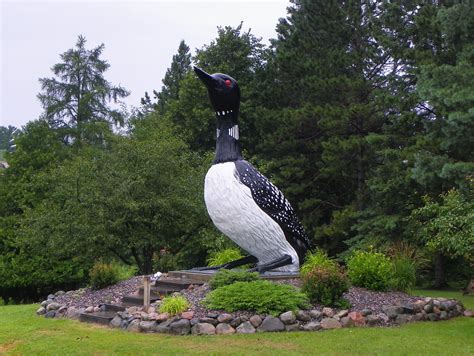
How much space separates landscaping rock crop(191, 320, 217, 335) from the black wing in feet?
10.6

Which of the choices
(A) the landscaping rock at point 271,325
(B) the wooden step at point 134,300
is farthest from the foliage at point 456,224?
(B) the wooden step at point 134,300

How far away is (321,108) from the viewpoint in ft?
66.2

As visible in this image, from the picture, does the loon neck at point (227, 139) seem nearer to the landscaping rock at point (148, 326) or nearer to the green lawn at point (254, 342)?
the landscaping rock at point (148, 326)

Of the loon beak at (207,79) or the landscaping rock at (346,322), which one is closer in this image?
the landscaping rock at (346,322)

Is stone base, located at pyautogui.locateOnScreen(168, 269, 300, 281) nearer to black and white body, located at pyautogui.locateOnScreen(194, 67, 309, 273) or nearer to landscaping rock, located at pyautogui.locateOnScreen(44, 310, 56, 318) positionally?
black and white body, located at pyautogui.locateOnScreen(194, 67, 309, 273)

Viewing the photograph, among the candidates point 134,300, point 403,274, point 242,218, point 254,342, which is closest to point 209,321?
point 254,342

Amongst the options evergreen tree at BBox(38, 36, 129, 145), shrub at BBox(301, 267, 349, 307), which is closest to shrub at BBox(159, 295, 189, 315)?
shrub at BBox(301, 267, 349, 307)

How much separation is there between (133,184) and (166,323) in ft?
25.2

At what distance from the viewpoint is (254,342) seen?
7730mm

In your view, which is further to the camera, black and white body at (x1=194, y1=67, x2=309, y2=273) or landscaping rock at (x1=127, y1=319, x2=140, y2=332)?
black and white body at (x1=194, y1=67, x2=309, y2=273)

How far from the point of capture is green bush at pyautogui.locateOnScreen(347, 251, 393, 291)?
10.7 m

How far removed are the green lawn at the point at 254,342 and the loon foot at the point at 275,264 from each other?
284 cm

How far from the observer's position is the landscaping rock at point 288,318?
28.1ft

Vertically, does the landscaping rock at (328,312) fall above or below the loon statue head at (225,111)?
below
